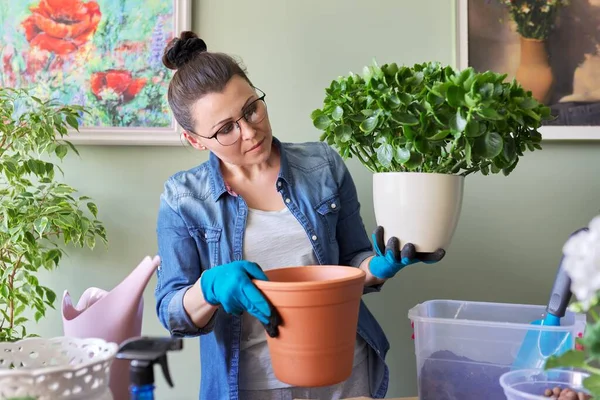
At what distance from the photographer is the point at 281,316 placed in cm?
92

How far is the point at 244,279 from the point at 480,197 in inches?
35.7

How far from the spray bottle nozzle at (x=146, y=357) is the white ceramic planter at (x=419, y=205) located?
49cm

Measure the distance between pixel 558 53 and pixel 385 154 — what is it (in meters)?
0.84

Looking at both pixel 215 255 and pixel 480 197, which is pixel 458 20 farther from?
pixel 215 255

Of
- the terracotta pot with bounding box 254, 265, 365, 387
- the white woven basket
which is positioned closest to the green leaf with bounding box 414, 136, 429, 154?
the terracotta pot with bounding box 254, 265, 365, 387

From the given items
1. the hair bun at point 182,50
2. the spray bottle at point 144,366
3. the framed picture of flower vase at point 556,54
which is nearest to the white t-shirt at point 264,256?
the hair bun at point 182,50

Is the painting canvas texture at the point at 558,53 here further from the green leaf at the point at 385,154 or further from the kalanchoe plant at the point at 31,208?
the kalanchoe plant at the point at 31,208

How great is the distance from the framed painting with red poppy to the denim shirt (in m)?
0.37

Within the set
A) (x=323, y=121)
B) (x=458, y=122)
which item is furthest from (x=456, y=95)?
(x=323, y=121)

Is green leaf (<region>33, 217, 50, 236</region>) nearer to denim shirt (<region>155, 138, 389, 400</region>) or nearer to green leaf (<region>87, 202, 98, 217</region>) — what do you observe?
green leaf (<region>87, 202, 98, 217</region>)

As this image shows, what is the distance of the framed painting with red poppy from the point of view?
62.6 inches

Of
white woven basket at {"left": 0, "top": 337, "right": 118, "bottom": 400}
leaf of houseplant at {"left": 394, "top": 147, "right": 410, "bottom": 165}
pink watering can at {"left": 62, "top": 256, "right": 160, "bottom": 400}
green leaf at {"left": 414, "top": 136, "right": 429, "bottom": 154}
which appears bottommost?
pink watering can at {"left": 62, "top": 256, "right": 160, "bottom": 400}

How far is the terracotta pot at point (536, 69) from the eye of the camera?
156 centimetres

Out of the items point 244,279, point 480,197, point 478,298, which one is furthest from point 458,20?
point 244,279
